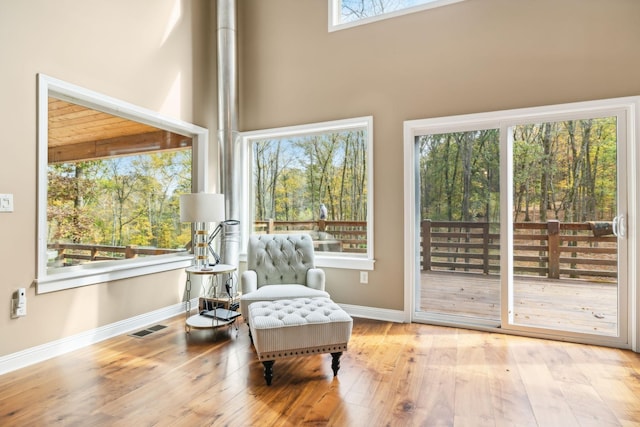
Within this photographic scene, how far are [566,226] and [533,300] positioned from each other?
2.45 ft

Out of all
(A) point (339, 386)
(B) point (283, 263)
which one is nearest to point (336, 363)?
(A) point (339, 386)

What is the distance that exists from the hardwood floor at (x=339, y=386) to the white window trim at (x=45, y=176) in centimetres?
59

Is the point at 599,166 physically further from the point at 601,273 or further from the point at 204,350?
the point at 204,350

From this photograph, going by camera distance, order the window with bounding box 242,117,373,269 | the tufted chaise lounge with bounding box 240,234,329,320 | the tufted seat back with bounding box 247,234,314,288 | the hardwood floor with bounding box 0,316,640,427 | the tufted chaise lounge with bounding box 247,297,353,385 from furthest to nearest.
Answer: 1. the window with bounding box 242,117,373,269
2. the tufted seat back with bounding box 247,234,314,288
3. the tufted chaise lounge with bounding box 240,234,329,320
4. the tufted chaise lounge with bounding box 247,297,353,385
5. the hardwood floor with bounding box 0,316,640,427

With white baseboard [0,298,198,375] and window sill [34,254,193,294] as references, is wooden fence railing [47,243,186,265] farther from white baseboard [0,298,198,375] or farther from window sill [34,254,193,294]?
white baseboard [0,298,198,375]

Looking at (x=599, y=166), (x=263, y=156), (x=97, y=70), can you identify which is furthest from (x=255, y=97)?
(x=599, y=166)

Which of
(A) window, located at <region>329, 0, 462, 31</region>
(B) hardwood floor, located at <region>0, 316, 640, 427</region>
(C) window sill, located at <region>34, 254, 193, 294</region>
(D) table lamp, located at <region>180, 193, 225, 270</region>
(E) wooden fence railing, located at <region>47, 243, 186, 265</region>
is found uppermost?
(A) window, located at <region>329, 0, 462, 31</region>

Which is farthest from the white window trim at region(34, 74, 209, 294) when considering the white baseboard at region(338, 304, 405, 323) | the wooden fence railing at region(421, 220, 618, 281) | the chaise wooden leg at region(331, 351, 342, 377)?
the wooden fence railing at region(421, 220, 618, 281)

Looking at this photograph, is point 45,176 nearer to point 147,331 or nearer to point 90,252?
point 90,252

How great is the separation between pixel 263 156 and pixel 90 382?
3.01m

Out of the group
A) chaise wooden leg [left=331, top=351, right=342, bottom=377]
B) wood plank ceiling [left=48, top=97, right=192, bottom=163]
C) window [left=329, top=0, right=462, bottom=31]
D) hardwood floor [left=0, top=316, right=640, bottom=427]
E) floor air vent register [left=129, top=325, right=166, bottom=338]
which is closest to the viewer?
hardwood floor [left=0, top=316, right=640, bottom=427]

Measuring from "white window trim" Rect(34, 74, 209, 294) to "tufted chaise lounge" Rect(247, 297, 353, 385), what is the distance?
1.61 meters

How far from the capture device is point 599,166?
10.0ft

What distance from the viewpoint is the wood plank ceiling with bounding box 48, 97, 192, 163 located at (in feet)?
9.48
